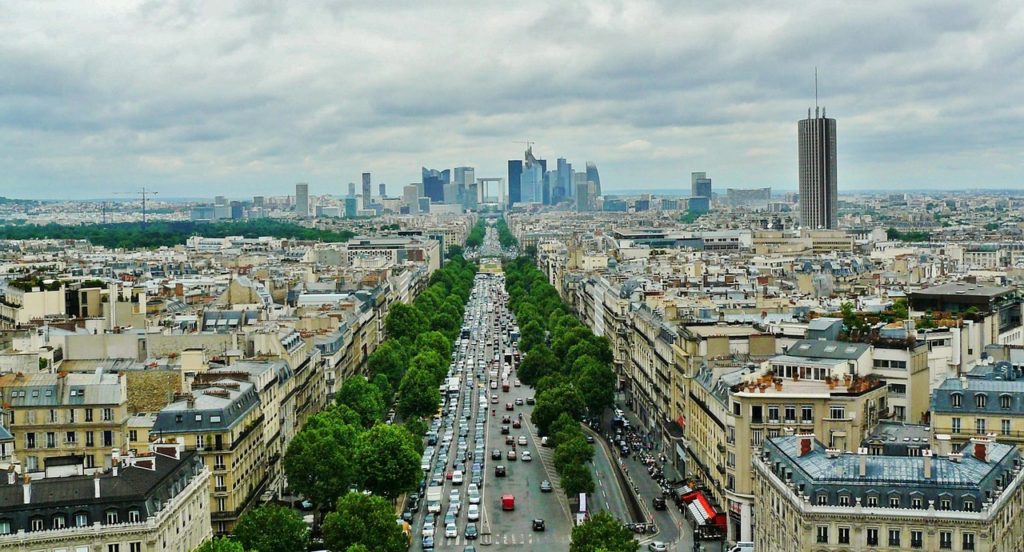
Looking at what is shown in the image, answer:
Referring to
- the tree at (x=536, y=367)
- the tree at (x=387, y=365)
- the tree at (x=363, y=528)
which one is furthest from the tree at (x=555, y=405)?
the tree at (x=363, y=528)

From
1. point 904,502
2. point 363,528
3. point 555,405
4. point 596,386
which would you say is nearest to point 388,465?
point 363,528

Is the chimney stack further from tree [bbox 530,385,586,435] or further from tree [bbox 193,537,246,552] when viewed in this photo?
tree [bbox 530,385,586,435]

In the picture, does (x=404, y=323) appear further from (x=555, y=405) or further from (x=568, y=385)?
(x=555, y=405)

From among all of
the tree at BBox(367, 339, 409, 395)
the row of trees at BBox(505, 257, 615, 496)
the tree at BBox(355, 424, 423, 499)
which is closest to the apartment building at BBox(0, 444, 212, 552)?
the tree at BBox(355, 424, 423, 499)

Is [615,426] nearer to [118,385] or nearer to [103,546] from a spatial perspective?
[118,385]

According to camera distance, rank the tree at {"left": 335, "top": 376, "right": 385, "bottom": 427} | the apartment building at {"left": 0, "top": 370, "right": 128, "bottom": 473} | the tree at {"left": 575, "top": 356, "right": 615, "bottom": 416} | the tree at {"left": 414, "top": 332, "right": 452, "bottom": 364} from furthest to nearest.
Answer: the tree at {"left": 414, "top": 332, "right": 452, "bottom": 364}
the tree at {"left": 575, "top": 356, "right": 615, "bottom": 416}
the tree at {"left": 335, "top": 376, "right": 385, "bottom": 427}
the apartment building at {"left": 0, "top": 370, "right": 128, "bottom": 473}

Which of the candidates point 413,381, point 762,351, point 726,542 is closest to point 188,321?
point 413,381
